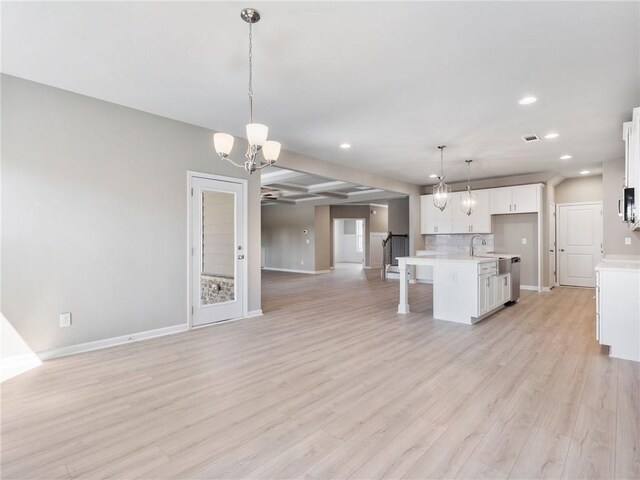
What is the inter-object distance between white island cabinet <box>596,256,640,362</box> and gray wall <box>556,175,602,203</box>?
17.8 ft

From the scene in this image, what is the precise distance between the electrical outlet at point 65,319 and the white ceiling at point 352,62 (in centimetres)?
226

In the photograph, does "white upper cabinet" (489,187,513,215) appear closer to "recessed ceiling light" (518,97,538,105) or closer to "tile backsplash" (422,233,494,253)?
"tile backsplash" (422,233,494,253)

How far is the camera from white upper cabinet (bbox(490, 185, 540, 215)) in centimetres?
730

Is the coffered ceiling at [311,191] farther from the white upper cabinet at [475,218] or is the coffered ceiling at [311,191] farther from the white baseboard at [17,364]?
the white baseboard at [17,364]

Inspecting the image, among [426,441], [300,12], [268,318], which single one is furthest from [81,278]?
[426,441]

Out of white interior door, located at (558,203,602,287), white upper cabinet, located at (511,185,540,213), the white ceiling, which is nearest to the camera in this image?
the white ceiling

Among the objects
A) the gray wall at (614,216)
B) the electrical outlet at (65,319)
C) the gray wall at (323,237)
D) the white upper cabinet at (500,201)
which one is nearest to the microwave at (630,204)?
the gray wall at (614,216)

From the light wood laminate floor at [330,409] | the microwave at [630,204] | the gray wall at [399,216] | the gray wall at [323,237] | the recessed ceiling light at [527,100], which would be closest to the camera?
the light wood laminate floor at [330,409]

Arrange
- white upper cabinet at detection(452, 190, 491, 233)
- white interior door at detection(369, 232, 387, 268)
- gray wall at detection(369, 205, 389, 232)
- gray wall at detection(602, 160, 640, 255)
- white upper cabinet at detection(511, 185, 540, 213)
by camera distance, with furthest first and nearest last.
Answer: gray wall at detection(369, 205, 389, 232) < white interior door at detection(369, 232, 387, 268) < white upper cabinet at detection(452, 190, 491, 233) < white upper cabinet at detection(511, 185, 540, 213) < gray wall at detection(602, 160, 640, 255)

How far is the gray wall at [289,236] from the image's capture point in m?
12.0

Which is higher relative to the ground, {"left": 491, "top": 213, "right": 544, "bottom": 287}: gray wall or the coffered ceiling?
the coffered ceiling

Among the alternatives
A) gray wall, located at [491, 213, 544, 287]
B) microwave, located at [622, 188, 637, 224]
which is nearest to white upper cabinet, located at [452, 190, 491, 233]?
gray wall, located at [491, 213, 544, 287]

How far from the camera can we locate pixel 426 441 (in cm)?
195

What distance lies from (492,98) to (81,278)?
4.69m
